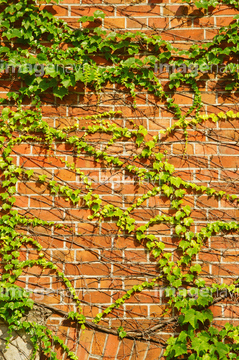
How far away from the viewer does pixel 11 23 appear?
2426 mm

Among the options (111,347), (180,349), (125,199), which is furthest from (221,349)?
(125,199)

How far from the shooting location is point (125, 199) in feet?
7.70

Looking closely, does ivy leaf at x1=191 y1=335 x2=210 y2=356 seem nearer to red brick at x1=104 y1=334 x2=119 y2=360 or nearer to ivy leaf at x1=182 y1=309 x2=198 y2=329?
ivy leaf at x1=182 y1=309 x2=198 y2=329

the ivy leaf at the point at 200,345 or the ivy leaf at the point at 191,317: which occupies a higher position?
the ivy leaf at the point at 191,317

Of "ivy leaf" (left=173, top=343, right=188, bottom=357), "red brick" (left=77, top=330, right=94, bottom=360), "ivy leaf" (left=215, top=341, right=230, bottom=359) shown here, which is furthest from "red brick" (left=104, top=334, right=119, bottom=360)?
"ivy leaf" (left=215, top=341, right=230, bottom=359)

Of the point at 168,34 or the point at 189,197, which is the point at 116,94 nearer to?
the point at 168,34

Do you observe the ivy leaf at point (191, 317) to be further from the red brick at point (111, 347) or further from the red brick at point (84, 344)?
the red brick at point (84, 344)

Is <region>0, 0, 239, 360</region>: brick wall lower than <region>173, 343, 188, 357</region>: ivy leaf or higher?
higher

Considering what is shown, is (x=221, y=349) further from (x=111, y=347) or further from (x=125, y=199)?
(x=125, y=199)

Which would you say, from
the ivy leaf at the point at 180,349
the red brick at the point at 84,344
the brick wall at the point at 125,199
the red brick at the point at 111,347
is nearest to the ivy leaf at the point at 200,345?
the ivy leaf at the point at 180,349

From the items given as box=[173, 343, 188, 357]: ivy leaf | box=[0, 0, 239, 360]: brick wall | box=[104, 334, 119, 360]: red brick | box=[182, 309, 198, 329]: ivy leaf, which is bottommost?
box=[104, 334, 119, 360]: red brick

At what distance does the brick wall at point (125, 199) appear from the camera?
2256 millimetres

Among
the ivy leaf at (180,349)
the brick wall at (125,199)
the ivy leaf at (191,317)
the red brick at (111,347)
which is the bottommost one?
the red brick at (111,347)

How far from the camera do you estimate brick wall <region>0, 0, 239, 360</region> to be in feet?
7.40
